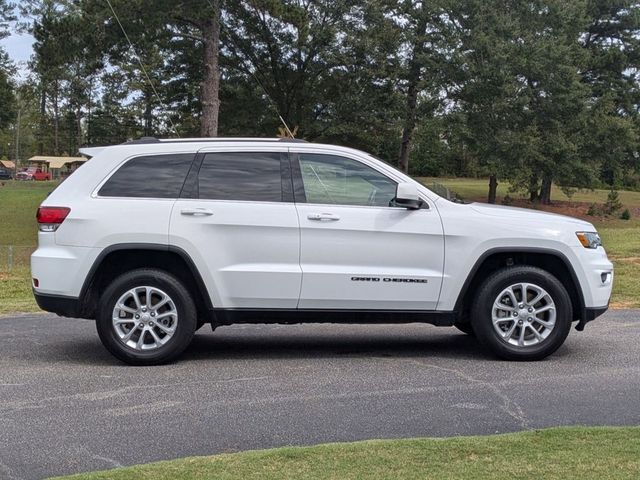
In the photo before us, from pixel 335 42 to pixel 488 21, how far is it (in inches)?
304

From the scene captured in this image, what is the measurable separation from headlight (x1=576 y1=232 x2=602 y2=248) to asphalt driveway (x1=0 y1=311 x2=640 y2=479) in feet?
3.35

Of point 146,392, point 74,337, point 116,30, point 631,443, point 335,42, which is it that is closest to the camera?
point 631,443

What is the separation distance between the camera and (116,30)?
1007 inches

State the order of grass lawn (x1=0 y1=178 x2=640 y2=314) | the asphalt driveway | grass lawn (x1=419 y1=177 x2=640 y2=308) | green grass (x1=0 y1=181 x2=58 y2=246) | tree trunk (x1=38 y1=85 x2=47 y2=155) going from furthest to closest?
tree trunk (x1=38 y1=85 x2=47 y2=155), green grass (x1=0 y1=181 x2=58 y2=246), grass lawn (x1=0 y1=178 x2=640 y2=314), grass lawn (x1=419 y1=177 x2=640 y2=308), the asphalt driveway

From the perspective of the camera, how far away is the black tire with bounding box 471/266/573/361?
6145mm

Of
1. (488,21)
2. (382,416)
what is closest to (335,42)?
(488,21)

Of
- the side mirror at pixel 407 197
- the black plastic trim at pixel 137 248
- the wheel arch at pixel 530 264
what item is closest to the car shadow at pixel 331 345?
the wheel arch at pixel 530 264

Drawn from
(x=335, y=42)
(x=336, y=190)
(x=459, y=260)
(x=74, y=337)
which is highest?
(x=335, y=42)

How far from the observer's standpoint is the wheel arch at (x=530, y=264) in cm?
618

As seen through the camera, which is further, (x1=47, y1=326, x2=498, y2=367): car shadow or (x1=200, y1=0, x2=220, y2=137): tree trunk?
(x1=200, y1=0, x2=220, y2=137): tree trunk

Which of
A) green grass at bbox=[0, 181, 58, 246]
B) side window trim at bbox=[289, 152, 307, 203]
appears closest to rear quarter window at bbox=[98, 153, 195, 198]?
Result: side window trim at bbox=[289, 152, 307, 203]

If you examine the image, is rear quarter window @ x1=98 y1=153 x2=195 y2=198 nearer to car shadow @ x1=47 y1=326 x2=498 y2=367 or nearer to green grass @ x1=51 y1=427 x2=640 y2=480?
car shadow @ x1=47 y1=326 x2=498 y2=367

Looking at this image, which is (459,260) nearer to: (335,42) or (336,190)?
(336,190)

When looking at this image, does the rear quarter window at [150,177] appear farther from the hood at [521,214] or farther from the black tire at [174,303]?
the hood at [521,214]
